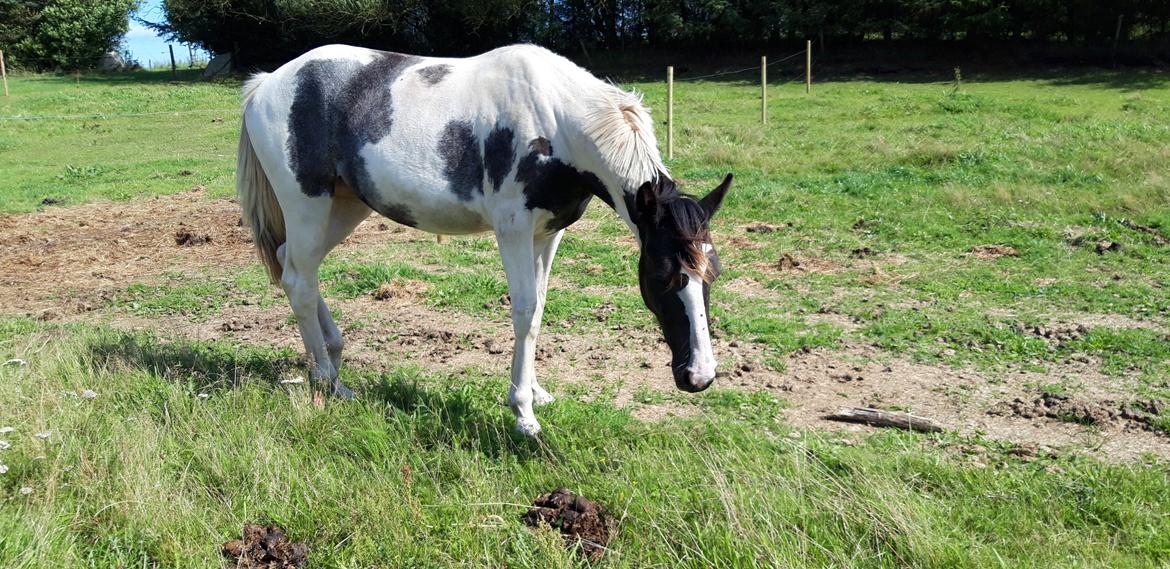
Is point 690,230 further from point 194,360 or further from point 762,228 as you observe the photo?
point 762,228

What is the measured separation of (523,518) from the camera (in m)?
3.36

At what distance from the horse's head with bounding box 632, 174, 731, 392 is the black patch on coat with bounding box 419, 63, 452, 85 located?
1400mm

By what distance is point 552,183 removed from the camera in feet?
13.4

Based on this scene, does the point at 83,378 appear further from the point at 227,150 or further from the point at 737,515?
the point at 227,150

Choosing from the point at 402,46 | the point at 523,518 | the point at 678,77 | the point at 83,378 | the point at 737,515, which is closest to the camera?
the point at 737,515

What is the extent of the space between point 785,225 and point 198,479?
6636mm

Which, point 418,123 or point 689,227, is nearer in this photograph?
point 689,227

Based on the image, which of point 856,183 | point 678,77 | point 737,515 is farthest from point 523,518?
point 678,77

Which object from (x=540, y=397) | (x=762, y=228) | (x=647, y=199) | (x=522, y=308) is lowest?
(x=540, y=397)

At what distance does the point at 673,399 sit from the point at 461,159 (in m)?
1.80

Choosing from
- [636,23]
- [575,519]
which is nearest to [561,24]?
[636,23]

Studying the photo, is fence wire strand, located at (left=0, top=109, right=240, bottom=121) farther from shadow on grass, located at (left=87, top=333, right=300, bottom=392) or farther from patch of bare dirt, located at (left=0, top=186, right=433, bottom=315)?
shadow on grass, located at (left=87, top=333, right=300, bottom=392)

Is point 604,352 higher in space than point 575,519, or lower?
lower

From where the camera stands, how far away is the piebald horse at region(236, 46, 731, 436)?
3711mm
